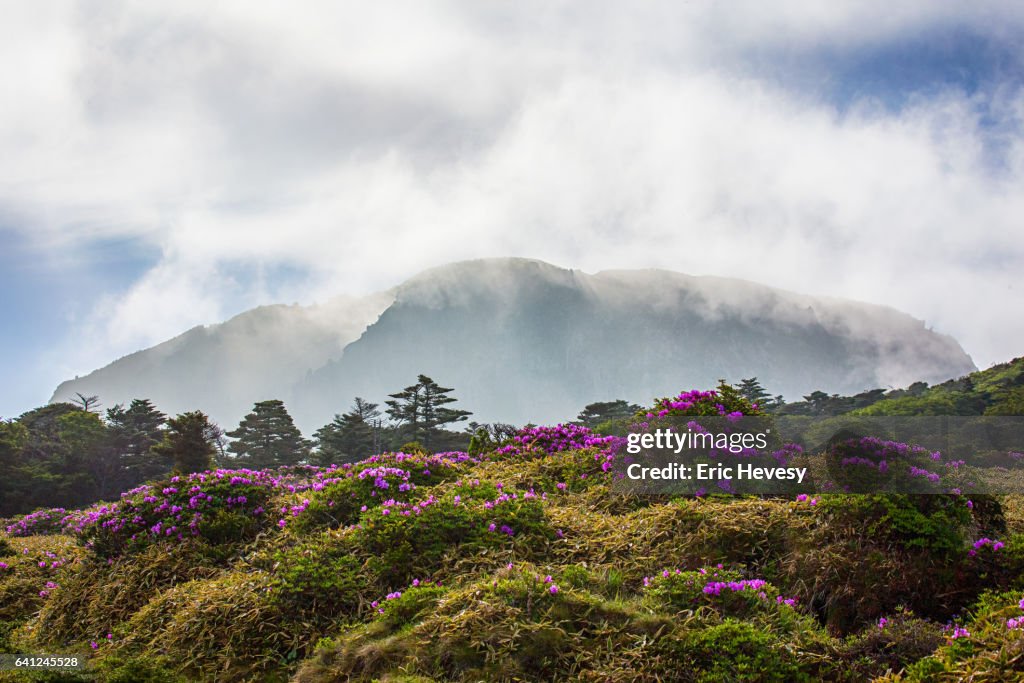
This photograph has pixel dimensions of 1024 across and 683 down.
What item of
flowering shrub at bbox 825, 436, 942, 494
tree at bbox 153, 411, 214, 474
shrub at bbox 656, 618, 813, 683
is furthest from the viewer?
tree at bbox 153, 411, 214, 474

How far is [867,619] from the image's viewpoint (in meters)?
5.10

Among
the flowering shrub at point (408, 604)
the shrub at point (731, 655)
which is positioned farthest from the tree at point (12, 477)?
the shrub at point (731, 655)

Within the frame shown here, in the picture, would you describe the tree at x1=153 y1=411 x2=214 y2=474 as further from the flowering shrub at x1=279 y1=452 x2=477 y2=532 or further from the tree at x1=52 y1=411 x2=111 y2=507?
the flowering shrub at x1=279 y1=452 x2=477 y2=532

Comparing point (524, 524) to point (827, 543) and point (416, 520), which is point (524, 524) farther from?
point (827, 543)

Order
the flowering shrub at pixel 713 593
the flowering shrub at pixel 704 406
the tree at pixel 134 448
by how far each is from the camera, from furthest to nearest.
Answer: the tree at pixel 134 448
the flowering shrub at pixel 704 406
the flowering shrub at pixel 713 593

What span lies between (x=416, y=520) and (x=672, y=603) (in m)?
2.87

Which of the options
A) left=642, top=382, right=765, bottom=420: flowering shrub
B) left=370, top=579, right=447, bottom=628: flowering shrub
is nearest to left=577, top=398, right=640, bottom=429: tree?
left=642, top=382, right=765, bottom=420: flowering shrub

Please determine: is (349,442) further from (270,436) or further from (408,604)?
(408,604)

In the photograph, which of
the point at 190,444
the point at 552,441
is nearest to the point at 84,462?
the point at 190,444

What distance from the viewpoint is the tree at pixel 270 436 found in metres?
31.6

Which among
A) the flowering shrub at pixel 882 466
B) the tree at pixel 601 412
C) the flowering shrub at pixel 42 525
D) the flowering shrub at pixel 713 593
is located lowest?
the flowering shrub at pixel 42 525

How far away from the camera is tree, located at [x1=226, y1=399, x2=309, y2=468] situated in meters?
31.6

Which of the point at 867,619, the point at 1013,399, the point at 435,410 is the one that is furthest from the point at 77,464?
the point at 1013,399

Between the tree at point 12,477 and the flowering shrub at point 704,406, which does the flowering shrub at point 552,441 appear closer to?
the flowering shrub at point 704,406
